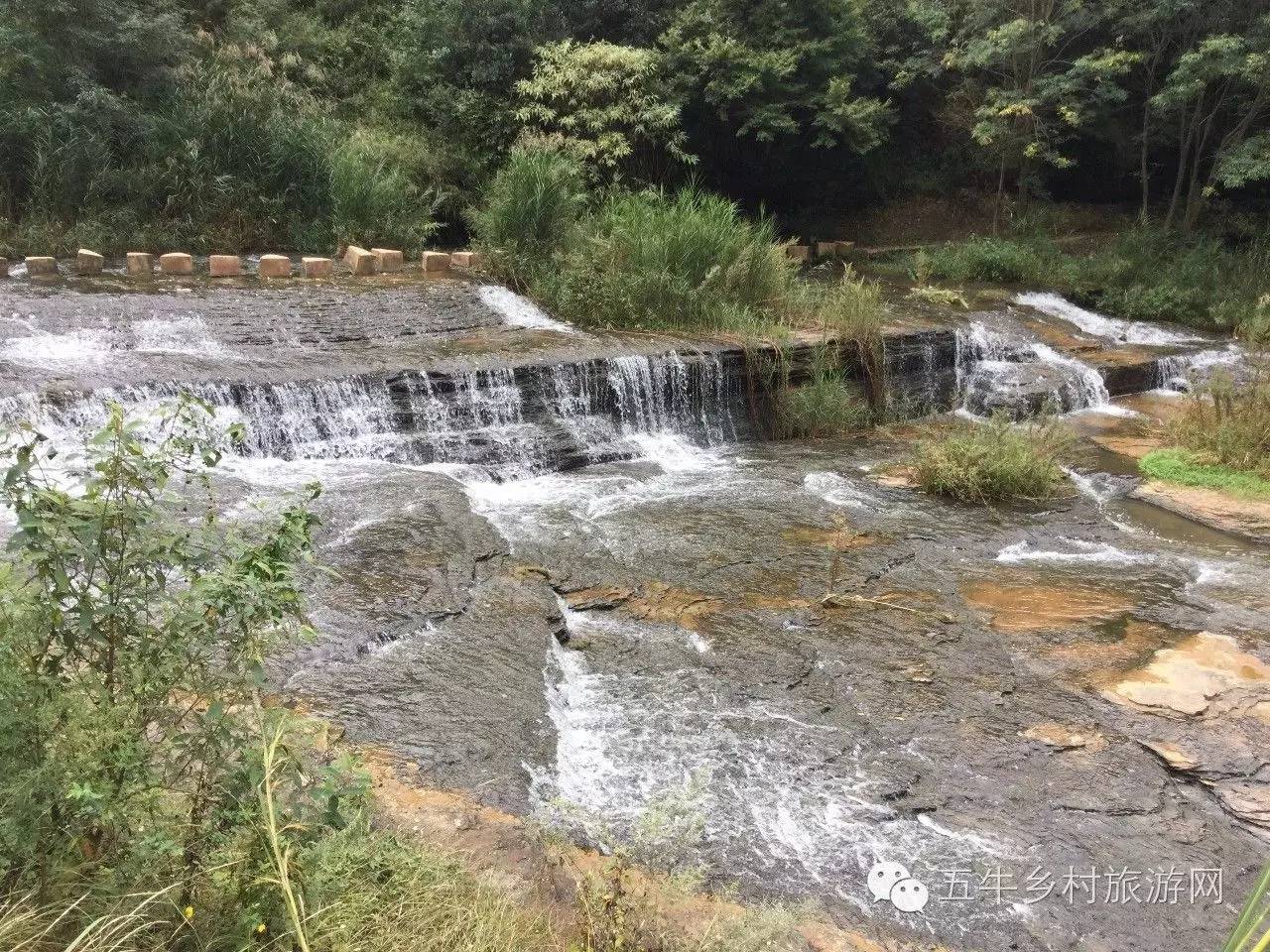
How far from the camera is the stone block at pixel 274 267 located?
9.09 m

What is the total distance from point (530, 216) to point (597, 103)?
316cm

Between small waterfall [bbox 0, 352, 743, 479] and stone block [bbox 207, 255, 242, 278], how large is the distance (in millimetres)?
3338

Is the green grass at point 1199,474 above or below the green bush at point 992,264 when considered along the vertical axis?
below

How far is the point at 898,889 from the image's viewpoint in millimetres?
2801

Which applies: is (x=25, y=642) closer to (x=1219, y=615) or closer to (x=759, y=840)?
(x=759, y=840)

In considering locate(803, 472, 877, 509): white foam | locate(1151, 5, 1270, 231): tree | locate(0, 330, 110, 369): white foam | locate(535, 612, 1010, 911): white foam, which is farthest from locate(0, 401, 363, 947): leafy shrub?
locate(1151, 5, 1270, 231): tree

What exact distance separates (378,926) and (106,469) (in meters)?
1.12

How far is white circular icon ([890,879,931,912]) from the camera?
276 cm

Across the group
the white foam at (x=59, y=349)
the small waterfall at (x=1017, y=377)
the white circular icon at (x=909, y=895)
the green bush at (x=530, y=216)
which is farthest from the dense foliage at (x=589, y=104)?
the white circular icon at (x=909, y=895)

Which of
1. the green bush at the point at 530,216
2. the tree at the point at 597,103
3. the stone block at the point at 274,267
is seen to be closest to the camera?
the stone block at the point at 274,267

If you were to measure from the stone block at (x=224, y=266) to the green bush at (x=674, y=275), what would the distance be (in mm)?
2994

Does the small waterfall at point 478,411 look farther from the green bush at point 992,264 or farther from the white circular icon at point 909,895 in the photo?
the green bush at point 992,264

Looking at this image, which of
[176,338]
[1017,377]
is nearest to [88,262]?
[176,338]

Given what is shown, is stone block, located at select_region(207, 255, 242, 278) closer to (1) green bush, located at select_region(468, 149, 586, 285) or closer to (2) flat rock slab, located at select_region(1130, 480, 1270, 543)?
(1) green bush, located at select_region(468, 149, 586, 285)
